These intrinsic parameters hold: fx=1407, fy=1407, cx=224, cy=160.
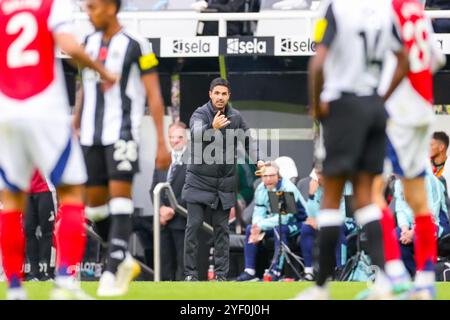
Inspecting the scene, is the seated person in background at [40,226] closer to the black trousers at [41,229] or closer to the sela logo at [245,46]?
the black trousers at [41,229]

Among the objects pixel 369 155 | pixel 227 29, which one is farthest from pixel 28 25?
pixel 227 29

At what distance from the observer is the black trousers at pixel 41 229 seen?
1638 cm

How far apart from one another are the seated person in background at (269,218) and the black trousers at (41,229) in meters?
2.37

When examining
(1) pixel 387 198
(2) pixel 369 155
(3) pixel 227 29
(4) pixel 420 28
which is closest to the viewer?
(2) pixel 369 155

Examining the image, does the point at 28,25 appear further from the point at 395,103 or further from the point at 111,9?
the point at 395,103

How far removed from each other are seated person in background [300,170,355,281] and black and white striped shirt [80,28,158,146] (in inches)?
253

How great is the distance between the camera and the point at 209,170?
15609mm

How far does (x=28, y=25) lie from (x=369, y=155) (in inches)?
95.5

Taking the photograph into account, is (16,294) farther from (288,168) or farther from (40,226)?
(288,168)

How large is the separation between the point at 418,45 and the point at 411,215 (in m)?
5.69

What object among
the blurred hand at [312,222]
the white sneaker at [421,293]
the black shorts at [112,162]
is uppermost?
the black shorts at [112,162]

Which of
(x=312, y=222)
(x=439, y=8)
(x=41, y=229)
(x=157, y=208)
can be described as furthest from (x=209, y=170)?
(x=439, y=8)

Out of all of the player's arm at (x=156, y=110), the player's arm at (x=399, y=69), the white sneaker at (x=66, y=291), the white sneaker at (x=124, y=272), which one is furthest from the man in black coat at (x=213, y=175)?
the player's arm at (x=399, y=69)

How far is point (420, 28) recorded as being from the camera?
10289 millimetres
